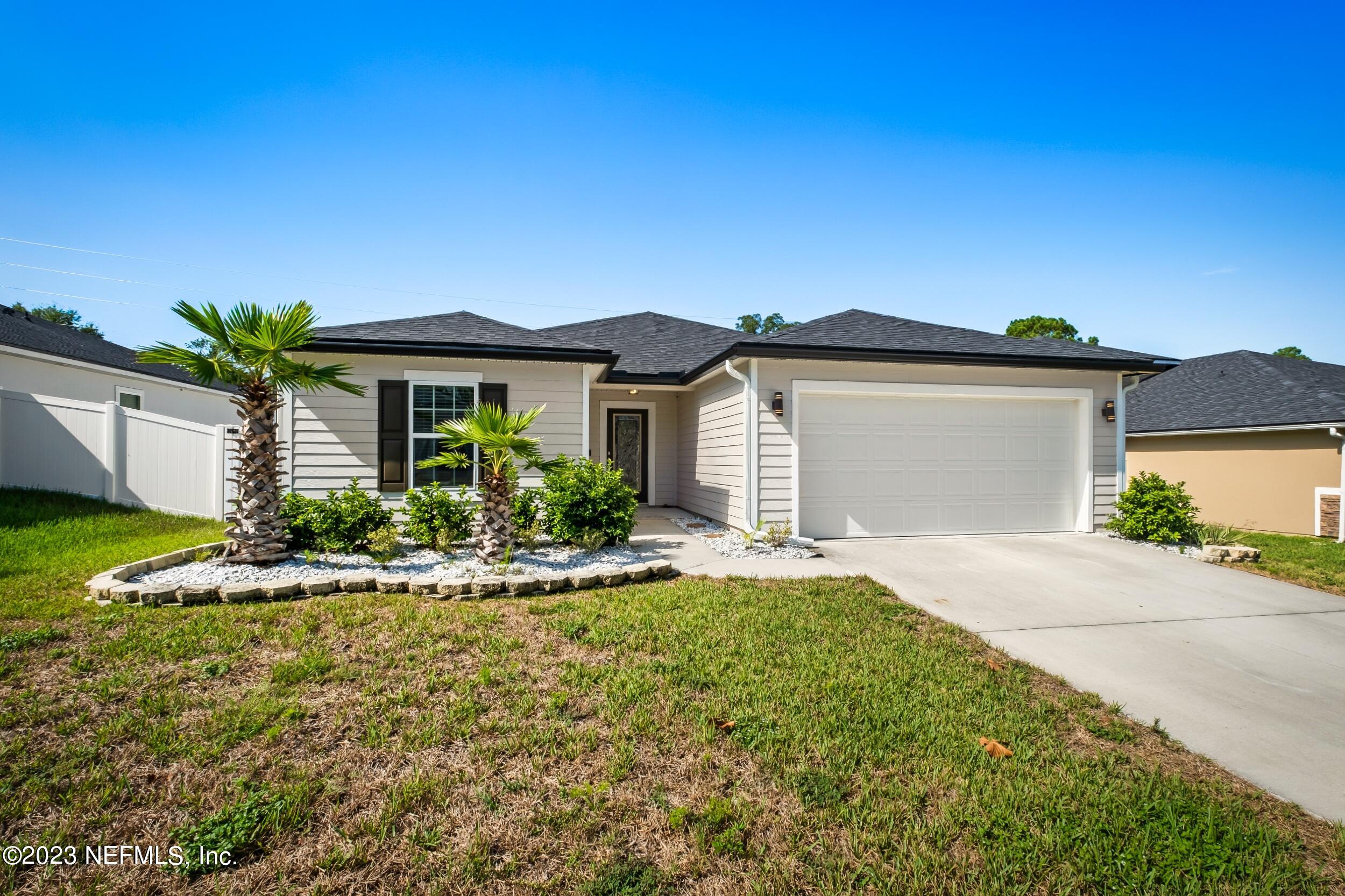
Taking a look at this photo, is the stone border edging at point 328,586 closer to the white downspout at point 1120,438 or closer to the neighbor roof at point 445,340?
the neighbor roof at point 445,340

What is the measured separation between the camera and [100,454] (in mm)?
8516

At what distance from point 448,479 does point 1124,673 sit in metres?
7.56

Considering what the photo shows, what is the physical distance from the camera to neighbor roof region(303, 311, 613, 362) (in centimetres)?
741

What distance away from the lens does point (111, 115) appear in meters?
10.1

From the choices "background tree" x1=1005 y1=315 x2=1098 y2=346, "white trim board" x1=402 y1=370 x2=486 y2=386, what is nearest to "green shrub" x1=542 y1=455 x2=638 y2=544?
"white trim board" x1=402 y1=370 x2=486 y2=386

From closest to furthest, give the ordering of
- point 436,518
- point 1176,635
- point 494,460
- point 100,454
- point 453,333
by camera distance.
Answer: point 1176,635
point 494,460
point 436,518
point 453,333
point 100,454

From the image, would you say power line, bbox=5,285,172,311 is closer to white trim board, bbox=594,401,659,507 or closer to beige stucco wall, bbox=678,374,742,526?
white trim board, bbox=594,401,659,507

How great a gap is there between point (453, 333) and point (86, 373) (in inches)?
417

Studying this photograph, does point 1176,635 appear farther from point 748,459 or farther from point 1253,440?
point 1253,440

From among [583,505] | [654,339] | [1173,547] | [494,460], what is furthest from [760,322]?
[494,460]

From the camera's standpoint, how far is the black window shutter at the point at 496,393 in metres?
7.92

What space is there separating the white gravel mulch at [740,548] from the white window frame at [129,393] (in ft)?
43.9

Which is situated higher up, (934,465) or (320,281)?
(320,281)

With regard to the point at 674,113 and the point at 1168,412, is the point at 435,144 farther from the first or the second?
the point at 1168,412
